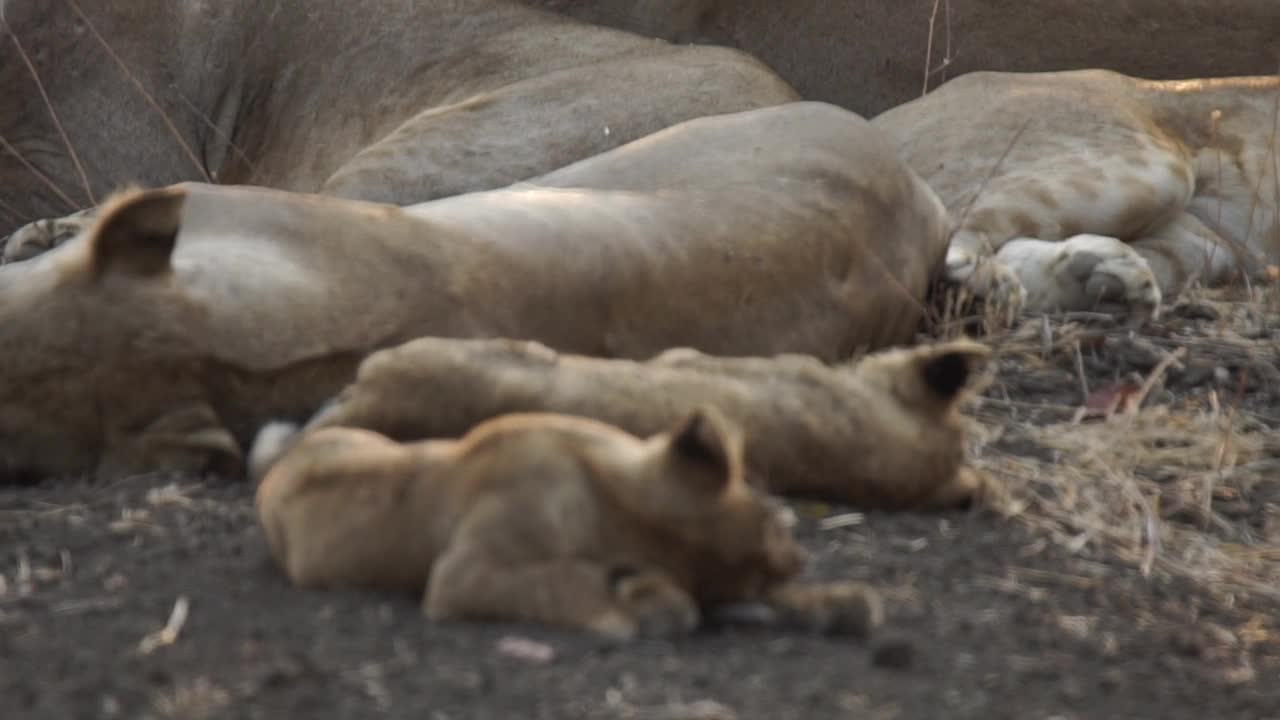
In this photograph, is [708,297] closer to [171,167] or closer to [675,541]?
[675,541]

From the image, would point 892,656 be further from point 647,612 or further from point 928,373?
point 928,373

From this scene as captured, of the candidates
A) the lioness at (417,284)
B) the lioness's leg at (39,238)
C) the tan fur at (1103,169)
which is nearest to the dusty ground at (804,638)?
the lioness at (417,284)

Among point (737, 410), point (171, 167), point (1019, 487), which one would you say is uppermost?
point (737, 410)

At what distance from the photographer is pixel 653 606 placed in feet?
7.20

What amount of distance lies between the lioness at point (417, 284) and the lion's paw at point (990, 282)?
1.02ft

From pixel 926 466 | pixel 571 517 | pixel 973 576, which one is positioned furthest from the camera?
pixel 926 466

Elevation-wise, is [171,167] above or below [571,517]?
below

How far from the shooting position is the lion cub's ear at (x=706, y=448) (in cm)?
218

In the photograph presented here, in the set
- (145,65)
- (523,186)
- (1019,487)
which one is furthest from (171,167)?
(1019,487)

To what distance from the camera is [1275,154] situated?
5188 mm

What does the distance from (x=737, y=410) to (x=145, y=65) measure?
3810 millimetres

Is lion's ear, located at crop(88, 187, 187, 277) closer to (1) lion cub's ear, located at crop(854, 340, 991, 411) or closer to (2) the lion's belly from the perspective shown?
(2) the lion's belly

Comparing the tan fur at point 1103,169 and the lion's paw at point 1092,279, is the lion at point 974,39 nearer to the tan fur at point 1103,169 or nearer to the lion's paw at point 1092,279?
the tan fur at point 1103,169

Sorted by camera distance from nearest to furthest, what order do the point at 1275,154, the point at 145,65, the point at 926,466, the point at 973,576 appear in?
the point at 973,576, the point at 926,466, the point at 1275,154, the point at 145,65
